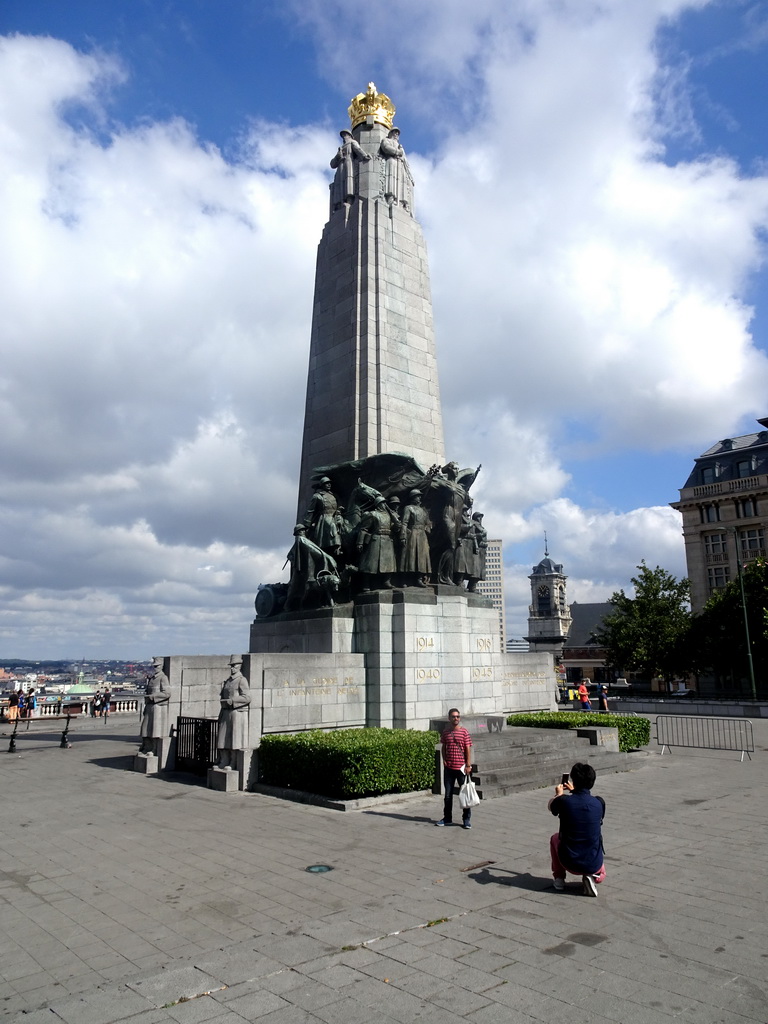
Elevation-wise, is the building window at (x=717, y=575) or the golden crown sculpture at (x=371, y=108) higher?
the golden crown sculpture at (x=371, y=108)

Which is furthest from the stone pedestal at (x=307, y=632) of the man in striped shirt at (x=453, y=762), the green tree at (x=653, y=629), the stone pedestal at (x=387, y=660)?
the green tree at (x=653, y=629)

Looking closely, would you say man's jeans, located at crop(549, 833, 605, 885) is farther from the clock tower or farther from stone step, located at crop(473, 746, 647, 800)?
the clock tower

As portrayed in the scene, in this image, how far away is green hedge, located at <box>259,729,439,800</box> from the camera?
12.8 meters

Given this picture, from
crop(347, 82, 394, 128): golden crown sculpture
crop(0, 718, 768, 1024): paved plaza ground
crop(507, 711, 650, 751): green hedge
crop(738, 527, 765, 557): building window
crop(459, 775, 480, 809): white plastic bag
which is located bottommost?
crop(0, 718, 768, 1024): paved plaza ground

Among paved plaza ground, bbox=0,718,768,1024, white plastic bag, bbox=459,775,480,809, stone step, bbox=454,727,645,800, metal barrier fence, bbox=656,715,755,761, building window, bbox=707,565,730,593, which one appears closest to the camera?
paved plaza ground, bbox=0,718,768,1024

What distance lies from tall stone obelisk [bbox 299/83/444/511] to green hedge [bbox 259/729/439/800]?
29.7 ft

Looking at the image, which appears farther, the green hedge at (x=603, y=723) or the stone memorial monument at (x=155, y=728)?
the green hedge at (x=603, y=723)

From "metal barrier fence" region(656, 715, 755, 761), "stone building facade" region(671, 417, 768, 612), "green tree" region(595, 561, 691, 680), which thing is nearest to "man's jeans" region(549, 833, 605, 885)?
"metal barrier fence" region(656, 715, 755, 761)

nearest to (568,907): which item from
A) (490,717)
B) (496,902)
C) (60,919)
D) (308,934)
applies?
(496,902)

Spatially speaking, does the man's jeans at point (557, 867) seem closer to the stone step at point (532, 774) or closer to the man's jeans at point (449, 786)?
the man's jeans at point (449, 786)

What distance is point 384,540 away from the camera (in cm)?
1898

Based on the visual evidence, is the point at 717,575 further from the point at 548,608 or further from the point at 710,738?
the point at 548,608

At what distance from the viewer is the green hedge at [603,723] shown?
19281 mm

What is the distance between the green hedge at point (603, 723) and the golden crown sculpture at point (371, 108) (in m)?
19.6
